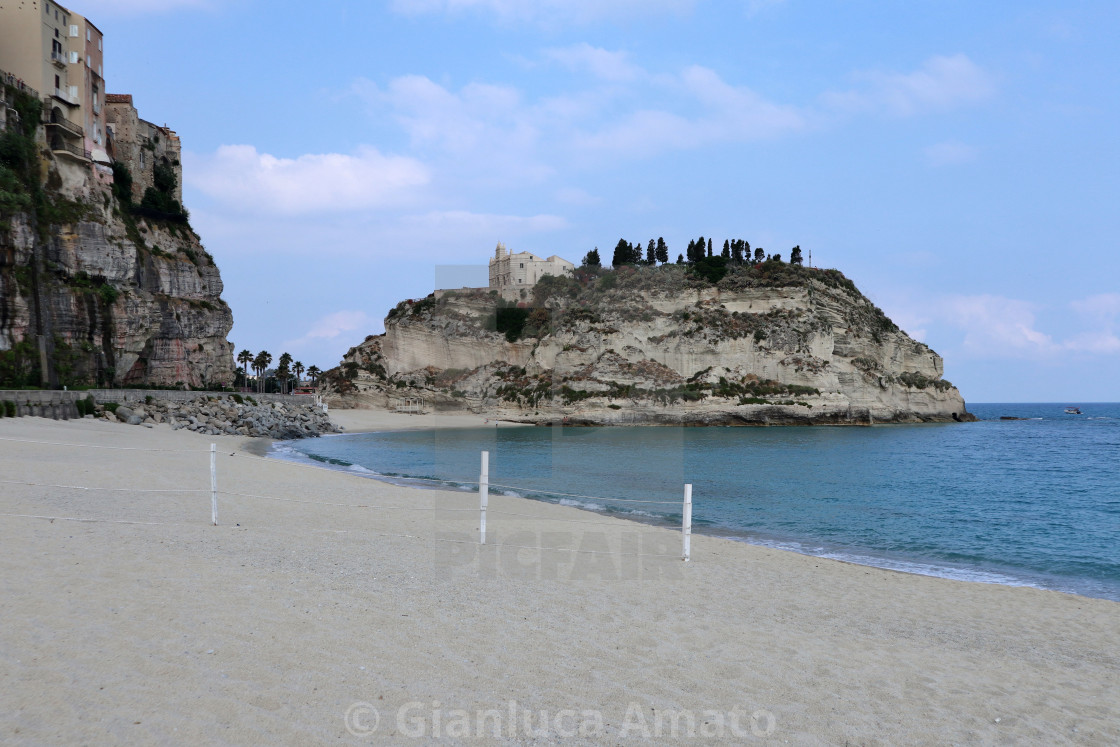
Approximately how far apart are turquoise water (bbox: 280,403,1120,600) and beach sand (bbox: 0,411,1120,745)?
342 centimetres

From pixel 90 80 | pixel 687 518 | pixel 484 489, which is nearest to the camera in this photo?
pixel 687 518

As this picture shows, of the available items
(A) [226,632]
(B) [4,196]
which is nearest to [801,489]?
(A) [226,632]

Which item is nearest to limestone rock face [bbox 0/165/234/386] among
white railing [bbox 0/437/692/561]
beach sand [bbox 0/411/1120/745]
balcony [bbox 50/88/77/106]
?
balcony [bbox 50/88/77/106]

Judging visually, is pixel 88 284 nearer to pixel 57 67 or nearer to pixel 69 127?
pixel 69 127

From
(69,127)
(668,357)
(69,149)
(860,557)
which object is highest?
(69,127)

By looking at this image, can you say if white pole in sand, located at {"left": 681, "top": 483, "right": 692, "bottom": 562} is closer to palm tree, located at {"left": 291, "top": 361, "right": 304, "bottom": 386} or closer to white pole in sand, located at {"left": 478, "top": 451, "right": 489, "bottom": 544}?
white pole in sand, located at {"left": 478, "top": 451, "right": 489, "bottom": 544}

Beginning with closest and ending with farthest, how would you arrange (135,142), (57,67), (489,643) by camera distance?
(489,643), (57,67), (135,142)

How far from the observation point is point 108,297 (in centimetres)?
3444

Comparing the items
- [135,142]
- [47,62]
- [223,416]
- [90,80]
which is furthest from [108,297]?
[135,142]

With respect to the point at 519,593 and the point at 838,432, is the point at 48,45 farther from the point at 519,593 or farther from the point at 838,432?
the point at 838,432

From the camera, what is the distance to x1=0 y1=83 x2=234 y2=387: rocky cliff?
2945 cm

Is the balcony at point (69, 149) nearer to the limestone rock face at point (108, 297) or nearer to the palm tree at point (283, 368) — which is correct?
the limestone rock face at point (108, 297)

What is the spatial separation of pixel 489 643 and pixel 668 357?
64824mm

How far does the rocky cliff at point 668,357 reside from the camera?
6525cm
